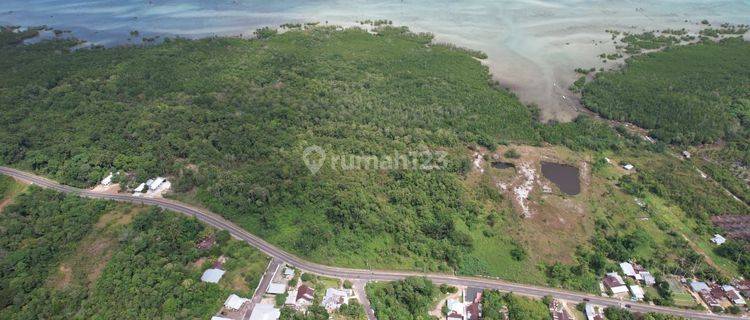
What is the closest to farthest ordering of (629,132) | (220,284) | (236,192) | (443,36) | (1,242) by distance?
(220,284) → (1,242) → (236,192) → (629,132) → (443,36)

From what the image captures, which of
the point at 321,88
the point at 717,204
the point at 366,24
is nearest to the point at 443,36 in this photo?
the point at 366,24

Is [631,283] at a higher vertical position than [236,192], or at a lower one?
lower

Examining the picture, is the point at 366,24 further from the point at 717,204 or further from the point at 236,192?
the point at 717,204

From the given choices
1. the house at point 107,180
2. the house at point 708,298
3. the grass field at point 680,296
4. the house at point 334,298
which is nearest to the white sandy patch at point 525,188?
the grass field at point 680,296

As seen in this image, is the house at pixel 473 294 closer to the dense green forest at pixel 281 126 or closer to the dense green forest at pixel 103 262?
the dense green forest at pixel 281 126

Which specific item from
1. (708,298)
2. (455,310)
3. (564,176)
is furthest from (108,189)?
(708,298)

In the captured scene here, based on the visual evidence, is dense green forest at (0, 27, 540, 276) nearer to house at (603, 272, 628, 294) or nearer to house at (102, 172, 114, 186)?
house at (102, 172, 114, 186)
